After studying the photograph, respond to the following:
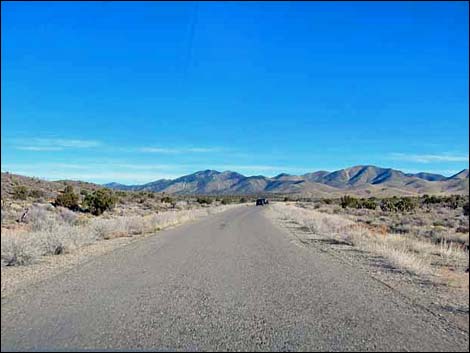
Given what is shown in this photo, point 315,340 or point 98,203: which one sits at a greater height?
point 98,203

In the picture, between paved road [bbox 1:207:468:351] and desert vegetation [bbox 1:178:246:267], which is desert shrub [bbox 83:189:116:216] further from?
paved road [bbox 1:207:468:351]

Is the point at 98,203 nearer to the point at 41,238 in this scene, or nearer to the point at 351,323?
the point at 41,238

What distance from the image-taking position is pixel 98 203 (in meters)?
41.6

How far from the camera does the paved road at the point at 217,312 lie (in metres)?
6.16

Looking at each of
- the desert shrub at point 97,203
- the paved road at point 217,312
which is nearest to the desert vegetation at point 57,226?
the desert shrub at point 97,203

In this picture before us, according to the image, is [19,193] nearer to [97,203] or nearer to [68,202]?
[68,202]

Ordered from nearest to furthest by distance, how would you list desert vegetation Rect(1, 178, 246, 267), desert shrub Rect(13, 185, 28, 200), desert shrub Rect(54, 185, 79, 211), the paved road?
the paved road → desert vegetation Rect(1, 178, 246, 267) → desert shrub Rect(54, 185, 79, 211) → desert shrub Rect(13, 185, 28, 200)

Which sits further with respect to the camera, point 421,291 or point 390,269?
point 390,269

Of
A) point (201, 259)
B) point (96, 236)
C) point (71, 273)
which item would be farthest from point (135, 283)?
point (96, 236)

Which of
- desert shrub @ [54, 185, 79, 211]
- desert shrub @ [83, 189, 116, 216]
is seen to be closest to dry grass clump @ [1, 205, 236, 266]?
desert shrub @ [83, 189, 116, 216]

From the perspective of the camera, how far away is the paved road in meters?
6.16

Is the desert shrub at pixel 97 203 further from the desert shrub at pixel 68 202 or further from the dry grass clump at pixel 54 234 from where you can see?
the dry grass clump at pixel 54 234

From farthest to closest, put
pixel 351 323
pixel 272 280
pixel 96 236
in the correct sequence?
1. pixel 96 236
2. pixel 272 280
3. pixel 351 323

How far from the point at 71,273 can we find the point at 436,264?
34.9 feet
